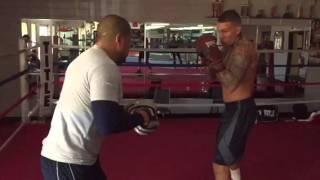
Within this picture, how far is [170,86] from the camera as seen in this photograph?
578 cm

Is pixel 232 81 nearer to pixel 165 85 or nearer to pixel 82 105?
pixel 82 105

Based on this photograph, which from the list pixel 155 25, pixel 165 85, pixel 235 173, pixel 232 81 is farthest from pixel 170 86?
pixel 232 81

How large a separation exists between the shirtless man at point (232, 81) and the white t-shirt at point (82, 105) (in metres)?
0.98

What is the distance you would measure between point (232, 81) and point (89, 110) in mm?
1062

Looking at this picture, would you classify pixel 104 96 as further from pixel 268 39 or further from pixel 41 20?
pixel 268 39

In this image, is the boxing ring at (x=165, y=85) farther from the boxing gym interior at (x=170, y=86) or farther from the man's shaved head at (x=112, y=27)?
the man's shaved head at (x=112, y=27)

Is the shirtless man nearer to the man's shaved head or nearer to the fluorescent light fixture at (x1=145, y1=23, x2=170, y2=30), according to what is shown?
the man's shaved head

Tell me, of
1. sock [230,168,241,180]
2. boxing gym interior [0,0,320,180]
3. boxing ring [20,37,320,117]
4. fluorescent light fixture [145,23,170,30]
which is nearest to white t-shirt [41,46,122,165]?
sock [230,168,241,180]

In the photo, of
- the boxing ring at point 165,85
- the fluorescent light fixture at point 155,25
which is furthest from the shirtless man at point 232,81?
the fluorescent light fixture at point 155,25

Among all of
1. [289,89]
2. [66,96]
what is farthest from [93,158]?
[289,89]

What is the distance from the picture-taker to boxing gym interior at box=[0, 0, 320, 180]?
3803 mm

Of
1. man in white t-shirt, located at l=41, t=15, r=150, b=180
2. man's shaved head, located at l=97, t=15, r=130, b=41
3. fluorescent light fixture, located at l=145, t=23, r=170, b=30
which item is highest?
fluorescent light fixture, located at l=145, t=23, r=170, b=30

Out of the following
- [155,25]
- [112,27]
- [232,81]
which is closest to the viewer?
[112,27]

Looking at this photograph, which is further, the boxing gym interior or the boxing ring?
the boxing ring
